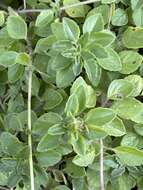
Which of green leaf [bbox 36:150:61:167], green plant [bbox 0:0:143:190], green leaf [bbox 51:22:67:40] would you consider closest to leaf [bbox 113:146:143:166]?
green plant [bbox 0:0:143:190]

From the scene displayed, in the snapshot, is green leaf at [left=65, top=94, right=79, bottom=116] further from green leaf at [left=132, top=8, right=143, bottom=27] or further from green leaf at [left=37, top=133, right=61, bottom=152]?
green leaf at [left=132, top=8, right=143, bottom=27]

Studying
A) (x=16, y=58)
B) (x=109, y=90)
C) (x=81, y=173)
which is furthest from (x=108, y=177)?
(x=16, y=58)

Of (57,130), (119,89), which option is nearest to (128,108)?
(119,89)

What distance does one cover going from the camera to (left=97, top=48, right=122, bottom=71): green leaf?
2.93 feet

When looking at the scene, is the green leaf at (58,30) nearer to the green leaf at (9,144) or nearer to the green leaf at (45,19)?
the green leaf at (45,19)

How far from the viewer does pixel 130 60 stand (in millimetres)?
928

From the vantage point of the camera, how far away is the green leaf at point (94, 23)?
2.93ft

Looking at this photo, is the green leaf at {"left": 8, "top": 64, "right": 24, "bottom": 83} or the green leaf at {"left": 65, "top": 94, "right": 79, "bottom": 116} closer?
the green leaf at {"left": 65, "top": 94, "right": 79, "bottom": 116}

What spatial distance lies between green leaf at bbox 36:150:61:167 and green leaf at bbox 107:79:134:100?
135 mm

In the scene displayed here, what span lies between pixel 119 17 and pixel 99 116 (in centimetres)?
23

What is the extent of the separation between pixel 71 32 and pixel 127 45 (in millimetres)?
118

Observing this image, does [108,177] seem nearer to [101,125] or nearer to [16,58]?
[101,125]

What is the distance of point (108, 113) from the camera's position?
0.83m

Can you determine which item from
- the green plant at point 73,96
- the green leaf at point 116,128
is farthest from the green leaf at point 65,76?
the green leaf at point 116,128
